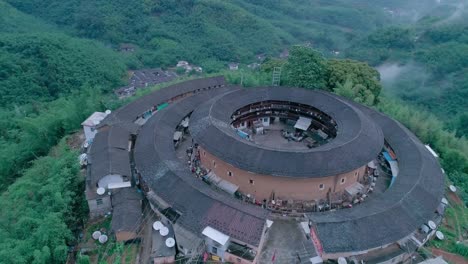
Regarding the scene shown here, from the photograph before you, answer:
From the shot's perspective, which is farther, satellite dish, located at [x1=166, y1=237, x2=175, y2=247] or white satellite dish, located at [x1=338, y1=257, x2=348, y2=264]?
satellite dish, located at [x1=166, y1=237, x2=175, y2=247]

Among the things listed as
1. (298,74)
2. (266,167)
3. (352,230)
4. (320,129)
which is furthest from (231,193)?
(298,74)

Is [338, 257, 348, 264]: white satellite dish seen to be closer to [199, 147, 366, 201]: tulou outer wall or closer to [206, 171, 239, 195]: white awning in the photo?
[199, 147, 366, 201]: tulou outer wall

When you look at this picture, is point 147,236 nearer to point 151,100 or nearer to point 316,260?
point 316,260

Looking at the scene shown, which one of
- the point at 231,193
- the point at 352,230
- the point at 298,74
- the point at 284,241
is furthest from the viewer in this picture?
the point at 298,74

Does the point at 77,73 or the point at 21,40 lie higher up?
the point at 21,40

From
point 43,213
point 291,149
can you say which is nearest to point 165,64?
point 291,149

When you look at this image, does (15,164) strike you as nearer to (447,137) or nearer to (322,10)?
(447,137)

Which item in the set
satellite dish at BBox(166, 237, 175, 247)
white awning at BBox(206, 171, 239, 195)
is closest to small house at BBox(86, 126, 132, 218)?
white awning at BBox(206, 171, 239, 195)
